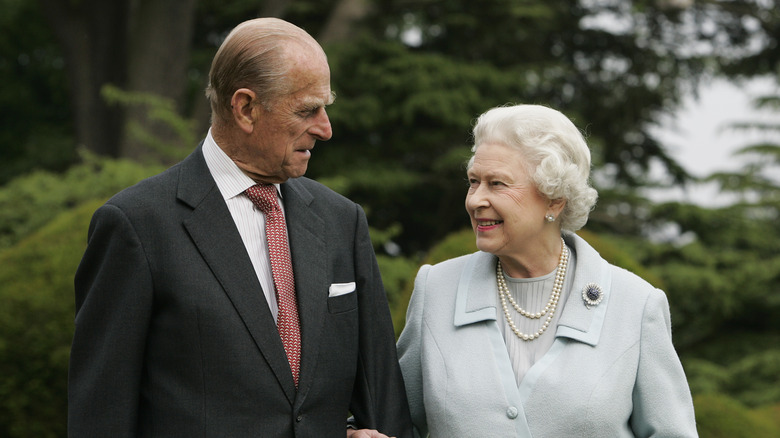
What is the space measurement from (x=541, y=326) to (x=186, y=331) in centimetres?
117

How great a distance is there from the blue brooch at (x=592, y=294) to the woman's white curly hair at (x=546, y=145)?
270 mm

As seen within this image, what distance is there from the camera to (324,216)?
2932mm

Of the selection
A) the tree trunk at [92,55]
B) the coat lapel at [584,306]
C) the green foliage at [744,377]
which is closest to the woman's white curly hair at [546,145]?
the coat lapel at [584,306]

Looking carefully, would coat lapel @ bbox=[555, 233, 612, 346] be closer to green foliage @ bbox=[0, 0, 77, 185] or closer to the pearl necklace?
the pearl necklace

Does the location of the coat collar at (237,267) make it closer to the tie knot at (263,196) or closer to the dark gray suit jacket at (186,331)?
the dark gray suit jacket at (186,331)

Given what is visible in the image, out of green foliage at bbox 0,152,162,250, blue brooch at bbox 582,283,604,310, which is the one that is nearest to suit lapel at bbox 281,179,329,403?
blue brooch at bbox 582,283,604,310

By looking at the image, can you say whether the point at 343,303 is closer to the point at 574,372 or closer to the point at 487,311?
the point at 487,311

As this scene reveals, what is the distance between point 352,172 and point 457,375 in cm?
714

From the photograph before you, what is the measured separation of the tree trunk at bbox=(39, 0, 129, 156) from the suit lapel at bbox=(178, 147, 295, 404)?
9113 mm

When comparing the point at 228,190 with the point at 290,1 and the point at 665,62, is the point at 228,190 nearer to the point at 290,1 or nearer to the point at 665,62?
the point at 290,1

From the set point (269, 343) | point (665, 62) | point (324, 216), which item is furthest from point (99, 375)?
point (665, 62)

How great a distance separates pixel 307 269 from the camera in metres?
2.76

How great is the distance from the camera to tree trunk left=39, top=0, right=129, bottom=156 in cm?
1136

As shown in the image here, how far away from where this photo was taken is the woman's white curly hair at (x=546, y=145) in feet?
9.60
